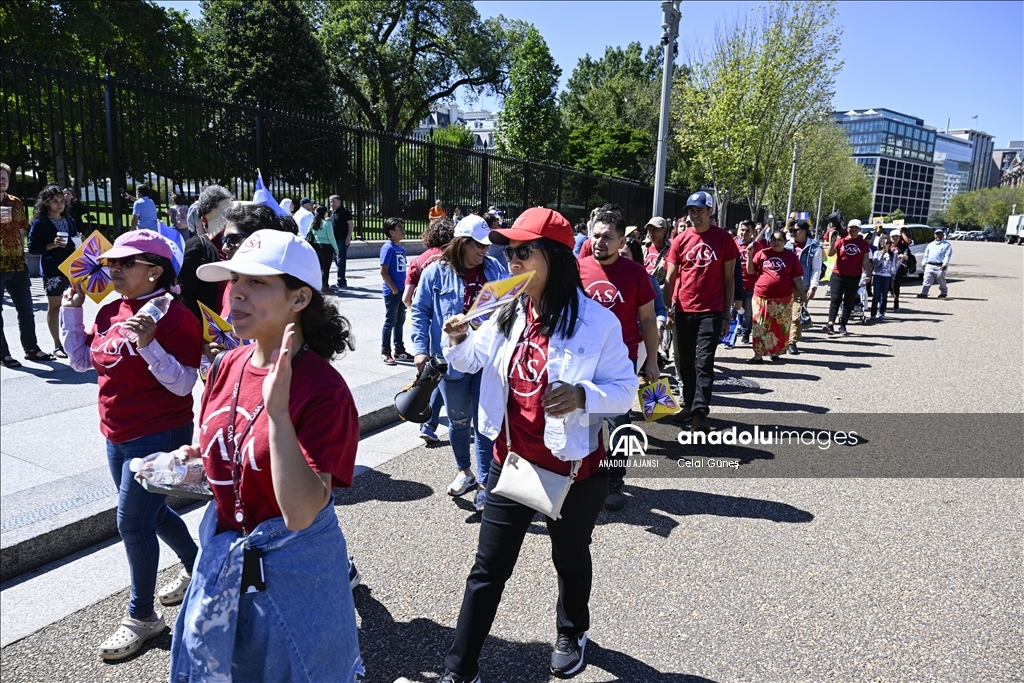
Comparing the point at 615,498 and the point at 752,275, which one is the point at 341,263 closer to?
the point at 752,275

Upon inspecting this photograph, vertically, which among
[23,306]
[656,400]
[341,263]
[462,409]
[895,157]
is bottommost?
[656,400]

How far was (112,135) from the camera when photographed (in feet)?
33.0

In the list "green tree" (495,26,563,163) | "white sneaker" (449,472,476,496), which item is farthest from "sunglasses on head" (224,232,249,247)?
"green tree" (495,26,563,163)

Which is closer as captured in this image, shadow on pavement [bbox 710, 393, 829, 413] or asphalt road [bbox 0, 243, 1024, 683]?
asphalt road [bbox 0, 243, 1024, 683]

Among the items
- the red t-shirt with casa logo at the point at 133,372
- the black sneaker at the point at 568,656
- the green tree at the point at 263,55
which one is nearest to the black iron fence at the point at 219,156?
the red t-shirt with casa logo at the point at 133,372

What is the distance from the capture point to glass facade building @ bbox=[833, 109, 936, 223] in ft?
526

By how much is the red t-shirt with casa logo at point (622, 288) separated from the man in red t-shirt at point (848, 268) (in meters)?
8.97

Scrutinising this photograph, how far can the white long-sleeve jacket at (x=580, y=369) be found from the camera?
102 inches

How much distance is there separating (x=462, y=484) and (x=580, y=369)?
246cm

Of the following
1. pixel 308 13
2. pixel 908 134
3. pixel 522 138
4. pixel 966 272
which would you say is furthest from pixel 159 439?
pixel 908 134

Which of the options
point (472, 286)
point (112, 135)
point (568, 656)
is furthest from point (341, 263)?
point (568, 656)

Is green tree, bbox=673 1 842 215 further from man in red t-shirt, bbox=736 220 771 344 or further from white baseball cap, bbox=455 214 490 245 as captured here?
white baseball cap, bbox=455 214 490 245

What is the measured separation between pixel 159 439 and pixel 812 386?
7932mm

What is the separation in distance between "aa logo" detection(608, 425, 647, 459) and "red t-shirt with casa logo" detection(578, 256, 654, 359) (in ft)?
2.64
